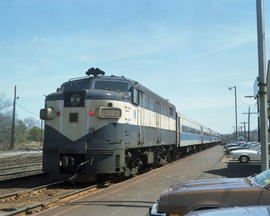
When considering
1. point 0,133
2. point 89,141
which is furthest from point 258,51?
point 0,133

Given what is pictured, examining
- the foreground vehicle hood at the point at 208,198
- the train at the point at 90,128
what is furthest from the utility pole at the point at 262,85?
the train at the point at 90,128

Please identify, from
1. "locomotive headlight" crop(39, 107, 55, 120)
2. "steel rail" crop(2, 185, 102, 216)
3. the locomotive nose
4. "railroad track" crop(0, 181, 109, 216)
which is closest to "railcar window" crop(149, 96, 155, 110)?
the locomotive nose

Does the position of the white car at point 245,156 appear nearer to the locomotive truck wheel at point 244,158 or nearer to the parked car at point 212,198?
the locomotive truck wheel at point 244,158

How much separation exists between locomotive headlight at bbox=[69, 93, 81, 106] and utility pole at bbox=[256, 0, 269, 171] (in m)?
5.98

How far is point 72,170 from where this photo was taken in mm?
10719

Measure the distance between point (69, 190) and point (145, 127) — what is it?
15.4 feet

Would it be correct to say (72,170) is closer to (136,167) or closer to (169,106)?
(136,167)

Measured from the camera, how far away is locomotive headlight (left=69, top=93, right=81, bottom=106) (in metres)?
10.9

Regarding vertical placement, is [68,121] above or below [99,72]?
below

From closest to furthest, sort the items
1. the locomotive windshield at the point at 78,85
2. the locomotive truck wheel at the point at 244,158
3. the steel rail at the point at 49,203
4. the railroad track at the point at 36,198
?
the steel rail at the point at 49,203
the railroad track at the point at 36,198
the locomotive windshield at the point at 78,85
the locomotive truck wheel at the point at 244,158

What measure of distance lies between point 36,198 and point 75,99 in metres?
3.56

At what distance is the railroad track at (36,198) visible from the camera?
25.2ft

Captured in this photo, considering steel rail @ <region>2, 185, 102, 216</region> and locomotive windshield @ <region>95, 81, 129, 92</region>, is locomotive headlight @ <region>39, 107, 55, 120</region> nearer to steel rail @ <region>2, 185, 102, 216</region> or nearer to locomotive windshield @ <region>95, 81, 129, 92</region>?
locomotive windshield @ <region>95, 81, 129, 92</region>

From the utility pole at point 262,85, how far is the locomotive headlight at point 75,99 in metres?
5.98
